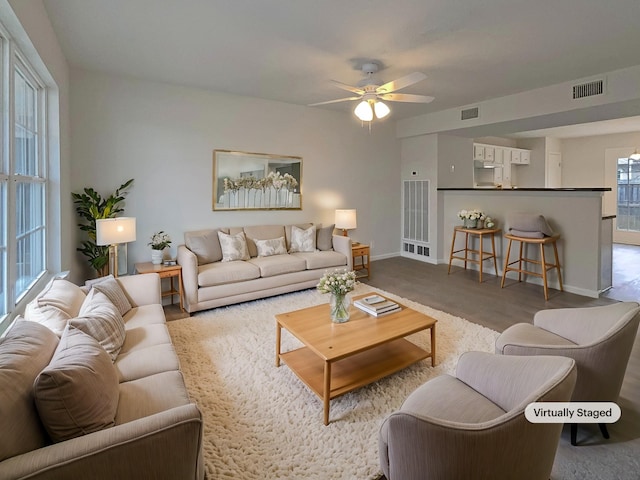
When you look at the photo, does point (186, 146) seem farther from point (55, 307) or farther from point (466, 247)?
point (466, 247)

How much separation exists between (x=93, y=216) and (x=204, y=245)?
1.21 meters

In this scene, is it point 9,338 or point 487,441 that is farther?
point 9,338

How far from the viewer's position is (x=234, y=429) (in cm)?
200

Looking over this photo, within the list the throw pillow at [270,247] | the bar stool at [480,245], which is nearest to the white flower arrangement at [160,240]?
the throw pillow at [270,247]

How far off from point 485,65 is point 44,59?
4049 millimetres

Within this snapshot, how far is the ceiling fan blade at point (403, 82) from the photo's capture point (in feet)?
9.72

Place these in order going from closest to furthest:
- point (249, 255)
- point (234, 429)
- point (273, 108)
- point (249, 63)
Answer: point (234, 429) → point (249, 63) → point (249, 255) → point (273, 108)

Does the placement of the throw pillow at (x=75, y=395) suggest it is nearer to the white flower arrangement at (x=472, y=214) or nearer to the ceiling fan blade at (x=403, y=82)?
the ceiling fan blade at (x=403, y=82)

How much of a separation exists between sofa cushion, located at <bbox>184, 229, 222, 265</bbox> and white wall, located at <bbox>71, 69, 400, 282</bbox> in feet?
0.90

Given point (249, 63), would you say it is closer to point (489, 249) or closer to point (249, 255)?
point (249, 255)

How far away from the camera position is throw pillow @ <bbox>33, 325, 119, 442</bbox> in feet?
3.90

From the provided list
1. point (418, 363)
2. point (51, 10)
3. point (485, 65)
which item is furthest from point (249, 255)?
point (485, 65)

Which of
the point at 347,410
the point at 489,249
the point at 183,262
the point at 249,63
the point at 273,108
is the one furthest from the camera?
the point at 489,249

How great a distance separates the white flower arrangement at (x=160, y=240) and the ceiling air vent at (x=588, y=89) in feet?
17.4
